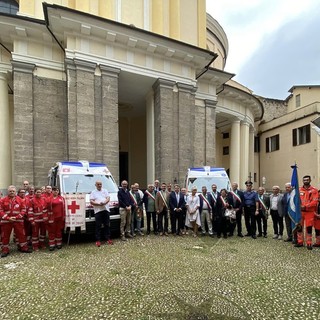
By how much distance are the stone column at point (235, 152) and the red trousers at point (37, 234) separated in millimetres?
18836

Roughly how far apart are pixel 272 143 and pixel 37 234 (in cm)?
2882

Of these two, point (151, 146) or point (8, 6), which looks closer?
point (151, 146)

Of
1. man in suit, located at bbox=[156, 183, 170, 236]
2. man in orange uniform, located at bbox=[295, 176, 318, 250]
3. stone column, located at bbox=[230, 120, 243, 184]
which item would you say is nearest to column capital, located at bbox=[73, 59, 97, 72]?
man in suit, located at bbox=[156, 183, 170, 236]

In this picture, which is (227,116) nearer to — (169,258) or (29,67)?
(29,67)

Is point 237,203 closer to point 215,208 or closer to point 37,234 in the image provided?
point 215,208

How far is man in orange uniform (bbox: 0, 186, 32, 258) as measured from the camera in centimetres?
709

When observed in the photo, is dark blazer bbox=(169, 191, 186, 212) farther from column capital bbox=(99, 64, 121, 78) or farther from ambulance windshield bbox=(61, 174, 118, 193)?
column capital bbox=(99, 64, 121, 78)

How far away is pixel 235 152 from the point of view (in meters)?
24.3

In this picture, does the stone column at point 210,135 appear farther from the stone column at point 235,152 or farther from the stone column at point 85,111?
the stone column at point 85,111

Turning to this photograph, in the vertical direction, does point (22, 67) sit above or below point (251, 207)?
above

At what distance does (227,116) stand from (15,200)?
20.2 m

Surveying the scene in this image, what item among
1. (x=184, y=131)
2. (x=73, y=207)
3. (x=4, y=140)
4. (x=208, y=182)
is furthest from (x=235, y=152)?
(x=73, y=207)

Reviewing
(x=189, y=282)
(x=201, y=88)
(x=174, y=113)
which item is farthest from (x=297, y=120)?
(x=189, y=282)

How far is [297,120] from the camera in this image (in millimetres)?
26812
